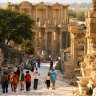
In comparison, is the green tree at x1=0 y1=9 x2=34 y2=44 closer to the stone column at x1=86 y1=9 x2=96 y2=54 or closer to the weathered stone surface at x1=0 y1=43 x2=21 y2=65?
the weathered stone surface at x1=0 y1=43 x2=21 y2=65

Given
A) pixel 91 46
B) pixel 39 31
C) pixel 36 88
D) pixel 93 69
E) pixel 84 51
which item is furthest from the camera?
pixel 39 31

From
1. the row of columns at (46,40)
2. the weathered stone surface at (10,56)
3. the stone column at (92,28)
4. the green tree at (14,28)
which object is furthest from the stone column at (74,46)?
the row of columns at (46,40)

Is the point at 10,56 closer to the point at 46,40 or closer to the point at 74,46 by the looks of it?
the point at 74,46

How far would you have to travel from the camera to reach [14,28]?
52625mm

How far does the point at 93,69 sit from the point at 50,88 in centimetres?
841

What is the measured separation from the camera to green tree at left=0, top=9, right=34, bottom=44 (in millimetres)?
52094

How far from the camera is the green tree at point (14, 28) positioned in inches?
2051

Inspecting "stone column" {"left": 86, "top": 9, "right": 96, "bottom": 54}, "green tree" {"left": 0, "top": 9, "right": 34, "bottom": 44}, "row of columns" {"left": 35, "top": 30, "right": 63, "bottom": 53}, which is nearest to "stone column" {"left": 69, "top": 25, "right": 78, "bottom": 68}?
"stone column" {"left": 86, "top": 9, "right": 96, "bottom": 54}

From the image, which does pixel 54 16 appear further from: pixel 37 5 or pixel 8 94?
pixel 8 94

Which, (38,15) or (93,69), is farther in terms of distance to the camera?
(38,15)

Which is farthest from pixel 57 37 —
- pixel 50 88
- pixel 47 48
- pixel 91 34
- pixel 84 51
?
pixel 91 34

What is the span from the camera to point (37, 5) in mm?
71312

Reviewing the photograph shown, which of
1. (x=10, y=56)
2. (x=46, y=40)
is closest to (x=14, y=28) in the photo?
(x=10, y=56)

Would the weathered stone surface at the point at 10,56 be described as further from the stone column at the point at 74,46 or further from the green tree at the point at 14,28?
the green tree at the point at 14,28
